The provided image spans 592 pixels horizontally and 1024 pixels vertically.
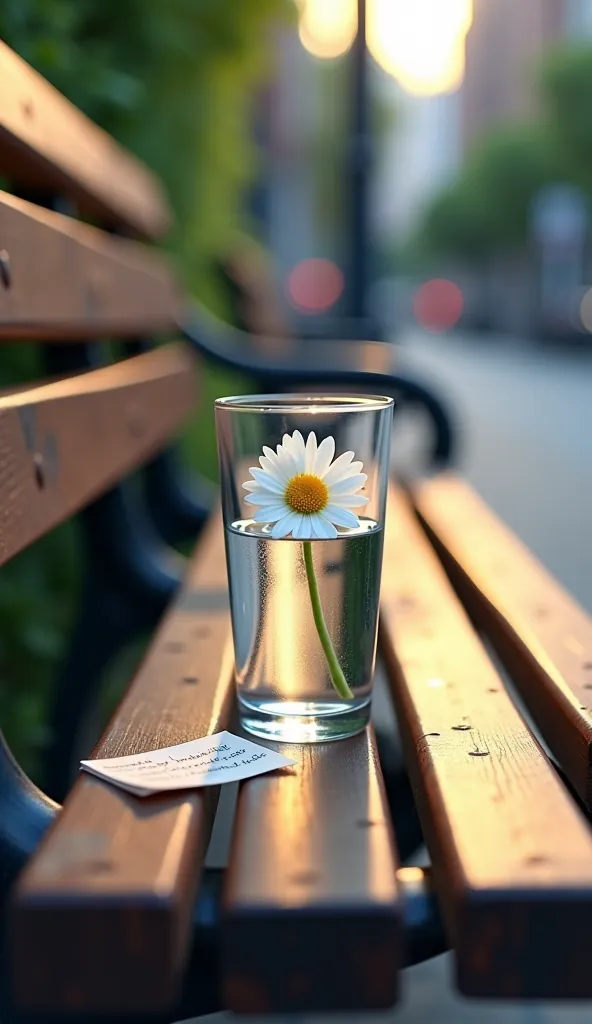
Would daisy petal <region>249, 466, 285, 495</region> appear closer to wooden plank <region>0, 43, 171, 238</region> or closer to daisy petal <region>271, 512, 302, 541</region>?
daisy petal <region>271, 512, 302, 541</region>

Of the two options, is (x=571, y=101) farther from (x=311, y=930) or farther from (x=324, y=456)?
(x=311, y=930)

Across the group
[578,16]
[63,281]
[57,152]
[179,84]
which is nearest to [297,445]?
[63,281]

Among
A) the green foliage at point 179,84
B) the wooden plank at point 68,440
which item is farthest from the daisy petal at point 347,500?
the green foliage at point 179,84

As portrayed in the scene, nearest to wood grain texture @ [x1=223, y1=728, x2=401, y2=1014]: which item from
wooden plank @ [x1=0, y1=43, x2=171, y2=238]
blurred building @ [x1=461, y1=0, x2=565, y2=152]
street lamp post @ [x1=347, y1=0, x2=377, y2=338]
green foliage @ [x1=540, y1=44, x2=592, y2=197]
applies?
wooden plank @ [x1=0, y1=43, x2=171, y2=238]

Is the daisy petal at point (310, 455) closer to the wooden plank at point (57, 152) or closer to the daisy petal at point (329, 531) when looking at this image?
the daisy petal at point (329, 531)

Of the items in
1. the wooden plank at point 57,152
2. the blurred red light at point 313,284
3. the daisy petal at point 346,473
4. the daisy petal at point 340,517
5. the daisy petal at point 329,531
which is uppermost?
the wooden plank at point 57,152

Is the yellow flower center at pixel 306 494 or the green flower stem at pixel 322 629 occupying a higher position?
the yellow flower center at pixel 306 494

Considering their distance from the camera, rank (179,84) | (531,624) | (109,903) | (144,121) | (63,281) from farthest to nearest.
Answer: (179,84) → (144,121) → (63,281) → (531,624) → (109,903)

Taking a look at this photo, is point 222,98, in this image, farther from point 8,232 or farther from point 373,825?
point 373,825
